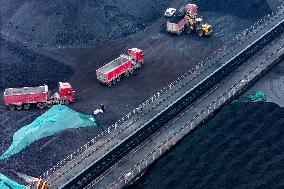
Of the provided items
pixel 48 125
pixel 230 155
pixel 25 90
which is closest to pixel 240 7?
pixel 25 90

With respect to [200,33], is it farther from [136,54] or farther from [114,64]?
[114,64]

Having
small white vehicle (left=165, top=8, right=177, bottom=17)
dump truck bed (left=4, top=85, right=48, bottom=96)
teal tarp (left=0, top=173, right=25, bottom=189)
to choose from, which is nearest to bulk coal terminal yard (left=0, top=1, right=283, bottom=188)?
teal tarp (left=0, top=173, right=25, bottom=189)

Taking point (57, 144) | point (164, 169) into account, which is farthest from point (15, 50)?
point (164, 169)

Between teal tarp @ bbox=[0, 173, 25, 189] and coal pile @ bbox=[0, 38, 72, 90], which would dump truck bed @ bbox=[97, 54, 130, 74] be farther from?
teal tarp @ bbox=[0, 173, 25, 189]

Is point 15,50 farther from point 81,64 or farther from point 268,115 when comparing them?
point 268,115

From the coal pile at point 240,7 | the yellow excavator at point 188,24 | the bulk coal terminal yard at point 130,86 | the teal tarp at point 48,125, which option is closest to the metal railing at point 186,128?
the bulk coal terminal yard at point 130,86

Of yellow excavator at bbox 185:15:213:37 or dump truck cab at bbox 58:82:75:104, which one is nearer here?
dump truck cab at bbox 58:82:75:104
